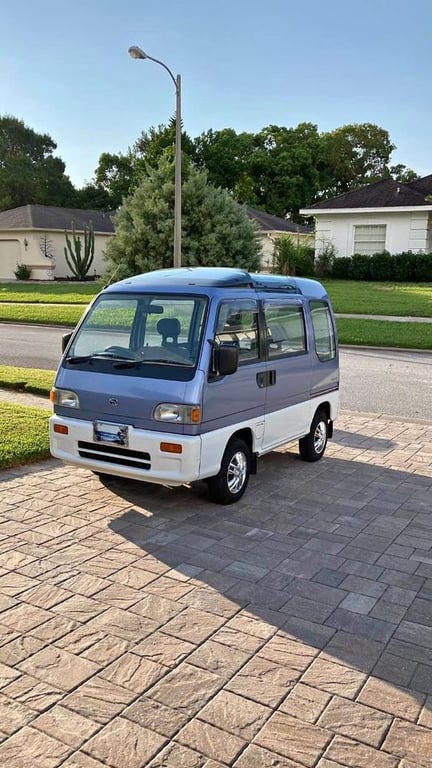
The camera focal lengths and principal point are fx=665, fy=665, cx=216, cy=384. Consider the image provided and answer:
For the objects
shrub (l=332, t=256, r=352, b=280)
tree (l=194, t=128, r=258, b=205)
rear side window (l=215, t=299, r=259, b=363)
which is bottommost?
rear side window (l=215, t=299, r=259, b=363)

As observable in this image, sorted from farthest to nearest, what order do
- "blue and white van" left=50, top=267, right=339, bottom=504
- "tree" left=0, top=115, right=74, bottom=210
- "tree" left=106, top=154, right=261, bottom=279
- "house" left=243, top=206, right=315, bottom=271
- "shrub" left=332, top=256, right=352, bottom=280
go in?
1. "tree" left=0, top=115, right=74, bottom=210
2. "house" left=243, top=206, right=315, bottom=271
3. "shrub" left=332, top=256, right=352, bottom=280
4. "tree" left=106, top=154, right=261, bottom=279
5. "blue and white van" left=50, top=267, right=339, bottom=504

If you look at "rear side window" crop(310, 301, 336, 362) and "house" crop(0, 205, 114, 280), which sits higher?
"house" crop(0, 205, 114, 280)

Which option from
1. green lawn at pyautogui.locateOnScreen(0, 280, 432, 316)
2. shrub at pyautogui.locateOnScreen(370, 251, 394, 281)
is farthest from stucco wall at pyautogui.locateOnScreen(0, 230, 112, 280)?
shrub at pyautogui.locateOnScreen(370, 251, 394, 281)

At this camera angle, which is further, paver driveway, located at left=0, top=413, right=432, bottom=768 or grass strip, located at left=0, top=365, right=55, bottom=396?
grass strip, located at left=0, top=365, right=55, bottom=396

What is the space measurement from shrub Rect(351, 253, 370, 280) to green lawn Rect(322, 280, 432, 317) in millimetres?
1594

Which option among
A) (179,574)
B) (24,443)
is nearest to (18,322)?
(24,443)

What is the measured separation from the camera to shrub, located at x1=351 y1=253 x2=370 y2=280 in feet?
119

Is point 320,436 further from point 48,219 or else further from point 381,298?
point 48,219

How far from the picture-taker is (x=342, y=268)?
36.9m

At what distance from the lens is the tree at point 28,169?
6600cm

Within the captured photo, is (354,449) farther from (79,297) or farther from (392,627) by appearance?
(79,297)

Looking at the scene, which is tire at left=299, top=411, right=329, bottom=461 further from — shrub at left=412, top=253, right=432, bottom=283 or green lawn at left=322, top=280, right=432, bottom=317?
shrub at left=412, top=253, right=432, bottom=283

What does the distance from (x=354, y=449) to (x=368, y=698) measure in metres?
4.98

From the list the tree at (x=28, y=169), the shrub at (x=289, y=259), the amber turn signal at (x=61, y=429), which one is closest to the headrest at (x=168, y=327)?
the amber turn signal at (x=61, y=429)
